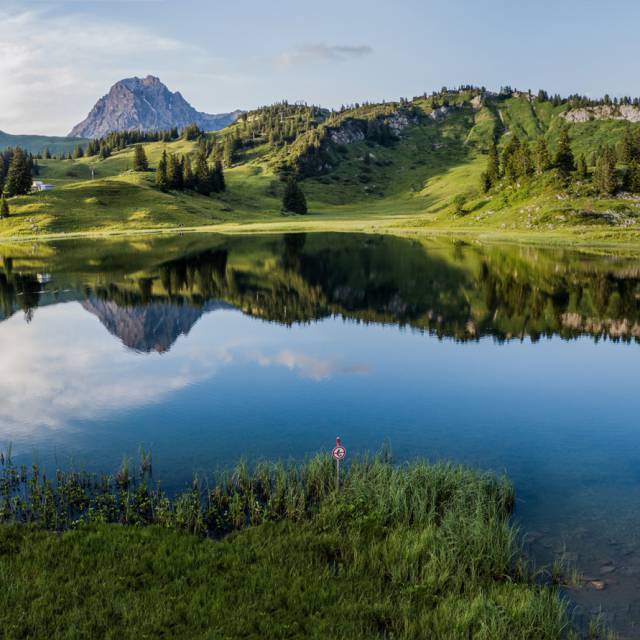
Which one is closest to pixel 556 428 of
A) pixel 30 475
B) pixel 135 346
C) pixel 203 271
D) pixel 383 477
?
pixel 383 477

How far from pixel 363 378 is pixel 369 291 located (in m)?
34.0

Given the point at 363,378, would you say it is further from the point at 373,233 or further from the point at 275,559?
the point at 373,233

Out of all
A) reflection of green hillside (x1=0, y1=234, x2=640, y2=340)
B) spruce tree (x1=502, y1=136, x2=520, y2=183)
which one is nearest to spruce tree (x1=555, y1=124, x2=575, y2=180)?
spruce tree (x1=502, y1=136, x2=520, y2=183)

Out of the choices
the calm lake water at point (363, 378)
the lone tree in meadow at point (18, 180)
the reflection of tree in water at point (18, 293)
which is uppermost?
the lone tree in meadow at point (18, 180)

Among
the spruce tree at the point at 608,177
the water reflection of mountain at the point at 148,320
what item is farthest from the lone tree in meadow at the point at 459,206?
the water reflection of mountain at the point at 148,320

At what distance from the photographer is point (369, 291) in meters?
69.5

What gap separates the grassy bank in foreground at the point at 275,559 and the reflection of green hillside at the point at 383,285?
101ft

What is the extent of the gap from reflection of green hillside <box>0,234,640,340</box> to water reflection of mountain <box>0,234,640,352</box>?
150 millimetres

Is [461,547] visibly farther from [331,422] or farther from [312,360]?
[312,360]

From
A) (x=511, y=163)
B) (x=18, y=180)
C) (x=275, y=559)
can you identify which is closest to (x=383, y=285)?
(x=275, y=559)

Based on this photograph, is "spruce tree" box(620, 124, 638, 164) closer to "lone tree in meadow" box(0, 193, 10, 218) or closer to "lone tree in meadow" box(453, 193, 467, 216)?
"lone tree in meadow" box(453, 193, 467, 216)

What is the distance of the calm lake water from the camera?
2248 centimetres

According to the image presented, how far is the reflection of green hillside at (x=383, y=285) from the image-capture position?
5459 centimetres

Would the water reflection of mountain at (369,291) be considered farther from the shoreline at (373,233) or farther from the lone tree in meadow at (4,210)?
the lone tree in meadow at (4,210)
